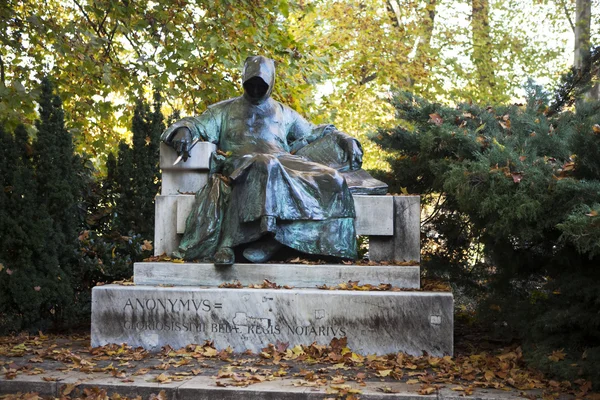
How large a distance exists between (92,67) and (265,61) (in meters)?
4.12

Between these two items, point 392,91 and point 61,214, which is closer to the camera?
point 61,214

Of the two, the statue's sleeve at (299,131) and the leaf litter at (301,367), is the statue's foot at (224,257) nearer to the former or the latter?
the leaf litter at (301,367)

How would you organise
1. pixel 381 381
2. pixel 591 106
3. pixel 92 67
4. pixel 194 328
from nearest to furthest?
pixel 381 381 < pixel 194 328 < pixel 591 106 < pixel 92 67

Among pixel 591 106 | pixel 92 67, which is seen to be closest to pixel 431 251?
pixel 591 106

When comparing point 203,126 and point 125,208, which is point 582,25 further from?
point 203,126

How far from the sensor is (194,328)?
20.5 ft

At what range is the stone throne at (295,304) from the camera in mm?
5969

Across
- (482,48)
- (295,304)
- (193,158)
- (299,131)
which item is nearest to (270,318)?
(295,304)

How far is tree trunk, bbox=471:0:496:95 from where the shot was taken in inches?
723

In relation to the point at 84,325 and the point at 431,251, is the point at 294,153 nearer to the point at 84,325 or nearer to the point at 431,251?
the point at 431,251

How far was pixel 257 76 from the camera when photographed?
24.1 feet

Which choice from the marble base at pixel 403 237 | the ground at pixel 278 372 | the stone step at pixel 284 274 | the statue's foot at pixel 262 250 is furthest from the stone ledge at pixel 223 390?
the marble base at pixel 403 237

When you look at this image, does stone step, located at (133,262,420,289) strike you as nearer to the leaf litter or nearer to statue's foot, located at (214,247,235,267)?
statue's foot, located at (214,247,235,267)

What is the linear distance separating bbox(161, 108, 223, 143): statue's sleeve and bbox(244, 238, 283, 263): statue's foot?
4.13 ft
